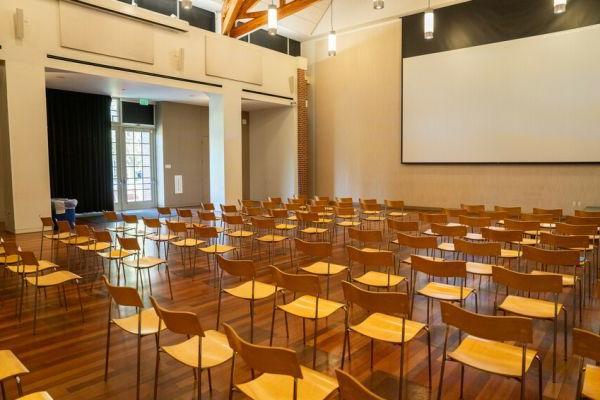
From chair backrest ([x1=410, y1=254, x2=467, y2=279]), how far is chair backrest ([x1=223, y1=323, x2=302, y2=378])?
2124 mm

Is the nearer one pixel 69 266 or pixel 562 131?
pixel 69 266

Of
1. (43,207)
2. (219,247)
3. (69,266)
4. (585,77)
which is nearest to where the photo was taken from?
(219,247)

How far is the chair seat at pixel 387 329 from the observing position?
2834mm

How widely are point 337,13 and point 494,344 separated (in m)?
13.4

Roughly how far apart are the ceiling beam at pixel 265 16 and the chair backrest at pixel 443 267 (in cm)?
973

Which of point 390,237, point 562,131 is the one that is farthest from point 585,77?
point 390,237

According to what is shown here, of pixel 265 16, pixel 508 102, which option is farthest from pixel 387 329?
pixel 265 16

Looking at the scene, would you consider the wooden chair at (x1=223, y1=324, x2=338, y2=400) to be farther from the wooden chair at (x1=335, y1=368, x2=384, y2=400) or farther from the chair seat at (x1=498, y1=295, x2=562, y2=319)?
the chair seat at (x1=498, y1=295, x2=562, y2=319)

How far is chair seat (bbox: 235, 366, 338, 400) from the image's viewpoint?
7.00 feet

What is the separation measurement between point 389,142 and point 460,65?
3047mm

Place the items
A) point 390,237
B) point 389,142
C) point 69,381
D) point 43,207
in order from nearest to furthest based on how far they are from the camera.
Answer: point 69,381 → point 390,237 → point 43,207 → point 389,142

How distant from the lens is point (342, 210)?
8.39 m

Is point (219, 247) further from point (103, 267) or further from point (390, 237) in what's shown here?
point (390, 237)

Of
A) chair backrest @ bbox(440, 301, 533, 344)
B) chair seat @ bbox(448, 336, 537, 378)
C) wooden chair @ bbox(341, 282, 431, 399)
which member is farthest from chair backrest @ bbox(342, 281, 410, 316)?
chair seat @ bbox(448, 336, 537, 378)
